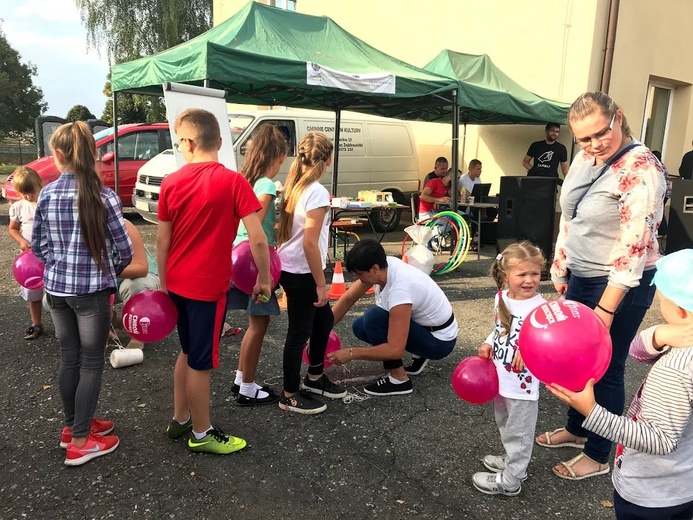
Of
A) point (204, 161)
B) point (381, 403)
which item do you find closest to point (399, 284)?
point (381, 403)

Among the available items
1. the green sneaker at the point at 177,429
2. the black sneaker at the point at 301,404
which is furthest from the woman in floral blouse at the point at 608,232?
the green sneaker at the point at 177,429

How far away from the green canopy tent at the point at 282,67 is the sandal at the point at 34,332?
9.62ft

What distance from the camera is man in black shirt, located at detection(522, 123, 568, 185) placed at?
935 cm

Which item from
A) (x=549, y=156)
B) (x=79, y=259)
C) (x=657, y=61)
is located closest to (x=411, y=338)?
(x=79, y=259)

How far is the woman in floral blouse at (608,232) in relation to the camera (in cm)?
214

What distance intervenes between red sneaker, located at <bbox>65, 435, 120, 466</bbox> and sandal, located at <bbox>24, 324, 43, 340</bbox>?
1.99 m

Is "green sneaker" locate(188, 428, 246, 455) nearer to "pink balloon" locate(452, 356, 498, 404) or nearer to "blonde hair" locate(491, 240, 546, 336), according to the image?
"pink balloon" locate(452, 356, 498, 404)

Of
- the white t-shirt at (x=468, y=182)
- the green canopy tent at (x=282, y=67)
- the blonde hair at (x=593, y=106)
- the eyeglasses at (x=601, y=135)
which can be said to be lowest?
the white t-shirt at (x=468, y=182)

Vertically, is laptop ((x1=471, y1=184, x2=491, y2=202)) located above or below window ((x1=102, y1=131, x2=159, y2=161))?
below

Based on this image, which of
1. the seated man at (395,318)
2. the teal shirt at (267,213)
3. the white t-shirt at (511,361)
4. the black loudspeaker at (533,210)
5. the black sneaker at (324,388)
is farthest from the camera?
the black loudspeaker at (533,210)

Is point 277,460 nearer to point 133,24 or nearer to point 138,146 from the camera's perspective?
point 138,146

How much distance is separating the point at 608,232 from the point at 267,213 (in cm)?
192

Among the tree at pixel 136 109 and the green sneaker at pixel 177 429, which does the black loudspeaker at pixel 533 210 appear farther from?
the tree at pixel 136 109

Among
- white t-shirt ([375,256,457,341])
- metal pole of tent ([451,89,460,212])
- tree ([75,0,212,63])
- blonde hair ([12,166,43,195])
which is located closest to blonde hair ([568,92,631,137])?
white t-shirt ([375,256,457,341])
